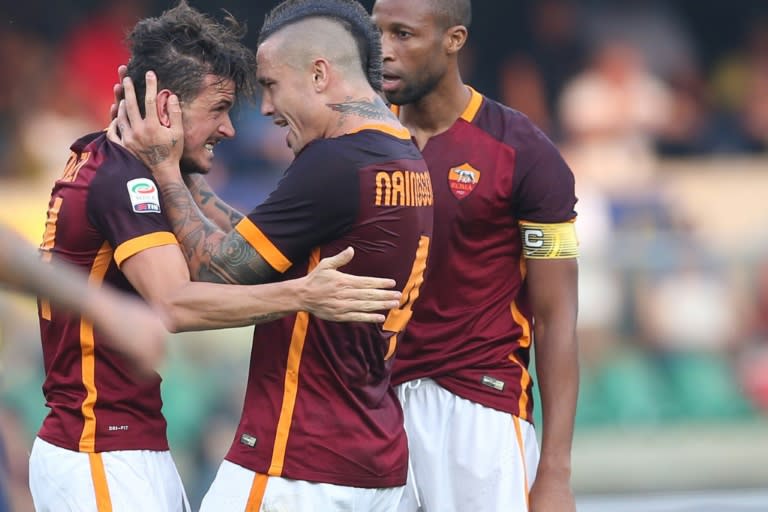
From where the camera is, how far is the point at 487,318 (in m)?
4.34

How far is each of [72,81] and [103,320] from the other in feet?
30.8

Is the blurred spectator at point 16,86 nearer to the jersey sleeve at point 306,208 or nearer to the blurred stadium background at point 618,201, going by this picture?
the blurred stadium background at point 618,201

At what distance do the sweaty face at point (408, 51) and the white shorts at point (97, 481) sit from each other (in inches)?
58.9

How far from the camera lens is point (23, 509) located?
6.53 metres

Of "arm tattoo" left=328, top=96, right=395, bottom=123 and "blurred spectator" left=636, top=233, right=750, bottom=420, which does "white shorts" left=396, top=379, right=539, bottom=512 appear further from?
"blurred spectator" left=636, top=233, right=750, bottom=420

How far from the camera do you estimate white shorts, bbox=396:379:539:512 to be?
14.0ft

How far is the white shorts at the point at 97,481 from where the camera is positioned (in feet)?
11.8

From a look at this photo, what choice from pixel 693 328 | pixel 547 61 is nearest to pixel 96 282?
pixel 693 328

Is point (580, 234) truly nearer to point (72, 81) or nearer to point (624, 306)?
point (624, 306)

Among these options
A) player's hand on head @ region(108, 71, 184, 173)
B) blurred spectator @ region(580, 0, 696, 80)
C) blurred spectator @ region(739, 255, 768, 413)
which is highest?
blurred spectator @ region(580, 0, 696, 80)

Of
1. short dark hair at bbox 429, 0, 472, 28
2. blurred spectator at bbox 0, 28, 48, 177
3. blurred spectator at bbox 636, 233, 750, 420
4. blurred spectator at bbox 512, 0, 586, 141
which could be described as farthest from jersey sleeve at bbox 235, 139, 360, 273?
blurred spectator at bbox 512, 0, 586, 141

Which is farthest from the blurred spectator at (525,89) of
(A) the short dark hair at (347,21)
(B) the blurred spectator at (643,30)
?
(A) the short dark hair at (347,21)

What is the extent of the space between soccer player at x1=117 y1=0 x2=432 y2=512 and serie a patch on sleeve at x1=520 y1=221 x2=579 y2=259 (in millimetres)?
613

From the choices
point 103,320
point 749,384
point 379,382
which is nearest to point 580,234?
point 749,384
